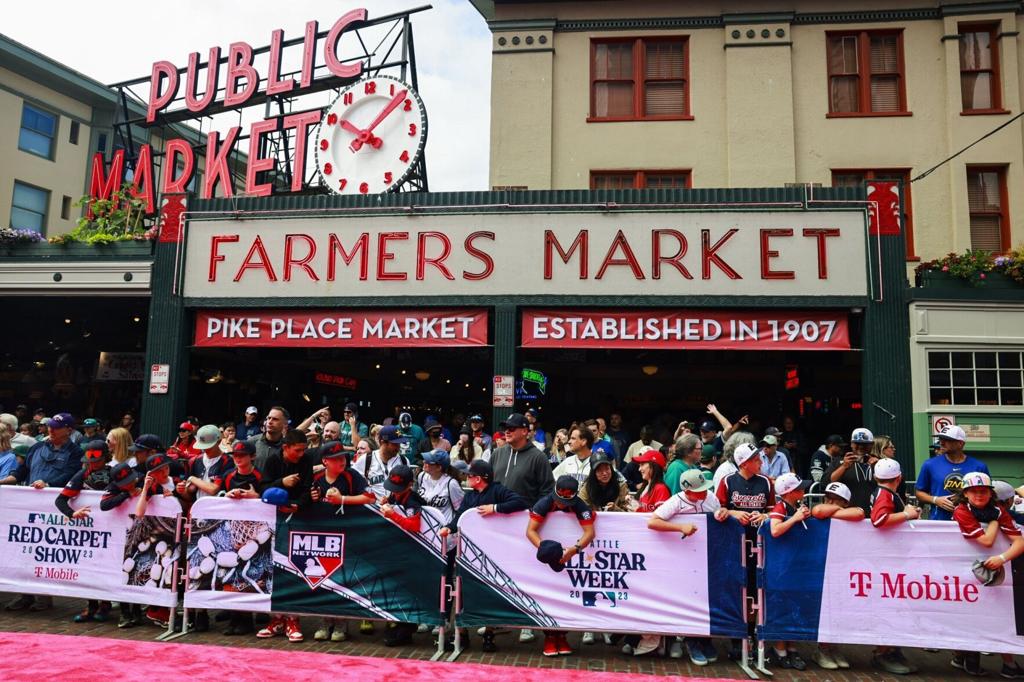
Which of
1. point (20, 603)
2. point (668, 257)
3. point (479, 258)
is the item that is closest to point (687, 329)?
point (668, 257)

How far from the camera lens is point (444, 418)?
22516 millimetres

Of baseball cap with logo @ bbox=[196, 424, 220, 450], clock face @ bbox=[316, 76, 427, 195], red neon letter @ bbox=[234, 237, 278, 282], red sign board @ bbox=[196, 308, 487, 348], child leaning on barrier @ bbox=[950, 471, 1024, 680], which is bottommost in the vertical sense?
child leaning on barrier @ bbox=[950, 471, 1024, 680]

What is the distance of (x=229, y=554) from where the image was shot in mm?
7500

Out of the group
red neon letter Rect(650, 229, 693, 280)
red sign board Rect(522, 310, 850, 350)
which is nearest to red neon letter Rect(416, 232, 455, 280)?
red sign board Rect(522, 310, 850, 350)

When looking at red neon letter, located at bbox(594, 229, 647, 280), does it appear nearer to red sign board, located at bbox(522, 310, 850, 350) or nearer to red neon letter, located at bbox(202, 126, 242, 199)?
red sign board, located at bbox(522, 310, 850, 350)

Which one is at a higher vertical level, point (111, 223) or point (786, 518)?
point (111, 223)

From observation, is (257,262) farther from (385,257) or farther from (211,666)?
(211,666)

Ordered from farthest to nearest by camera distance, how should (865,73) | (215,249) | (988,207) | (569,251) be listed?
(865,73) < (988,207) < (215,249) < (569,251)

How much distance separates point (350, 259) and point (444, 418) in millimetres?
9493

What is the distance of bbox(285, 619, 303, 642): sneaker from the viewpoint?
723 cm

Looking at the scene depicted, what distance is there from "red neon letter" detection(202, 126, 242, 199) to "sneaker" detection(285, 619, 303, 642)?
15415mm

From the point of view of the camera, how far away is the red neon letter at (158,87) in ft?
74.7

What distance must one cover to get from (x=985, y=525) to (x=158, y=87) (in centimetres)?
2442

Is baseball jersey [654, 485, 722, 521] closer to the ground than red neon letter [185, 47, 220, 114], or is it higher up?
closer to the ground
